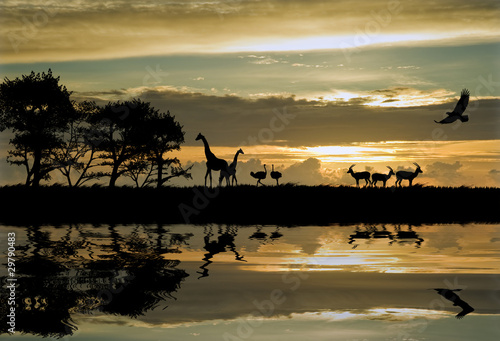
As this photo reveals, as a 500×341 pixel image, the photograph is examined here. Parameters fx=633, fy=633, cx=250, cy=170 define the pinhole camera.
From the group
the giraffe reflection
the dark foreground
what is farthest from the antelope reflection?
the giraffe reflection

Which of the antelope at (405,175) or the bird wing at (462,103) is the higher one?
the bird wing at (462,103)

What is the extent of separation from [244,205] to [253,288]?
22259mm

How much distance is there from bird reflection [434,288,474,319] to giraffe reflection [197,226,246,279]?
6067 mm

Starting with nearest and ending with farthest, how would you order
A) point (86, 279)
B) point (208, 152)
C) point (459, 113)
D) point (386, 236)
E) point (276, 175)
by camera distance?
point (86, 279), point (386, 236), point (459, 113), point (208, 152), point (276, 175)

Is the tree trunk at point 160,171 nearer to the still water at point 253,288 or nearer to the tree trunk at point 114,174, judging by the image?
the tree trunk at point 114,174

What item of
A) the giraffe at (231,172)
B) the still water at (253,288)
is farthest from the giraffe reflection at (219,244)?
the giraffe at (231,172)

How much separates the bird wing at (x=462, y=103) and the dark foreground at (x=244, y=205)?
19.8 ft

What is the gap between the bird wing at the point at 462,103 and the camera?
36156 mm

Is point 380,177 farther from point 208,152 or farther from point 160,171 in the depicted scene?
point 160,171

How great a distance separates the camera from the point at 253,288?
601 inches

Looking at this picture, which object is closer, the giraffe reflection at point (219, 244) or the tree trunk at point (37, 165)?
the giraffe reflection at point (219, 244)

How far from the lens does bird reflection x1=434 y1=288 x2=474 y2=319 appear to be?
1314 centimetres

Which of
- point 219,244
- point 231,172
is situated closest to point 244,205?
point 231,172

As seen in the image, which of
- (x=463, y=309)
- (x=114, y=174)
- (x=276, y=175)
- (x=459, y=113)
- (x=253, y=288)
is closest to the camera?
(x=463, y=309)
